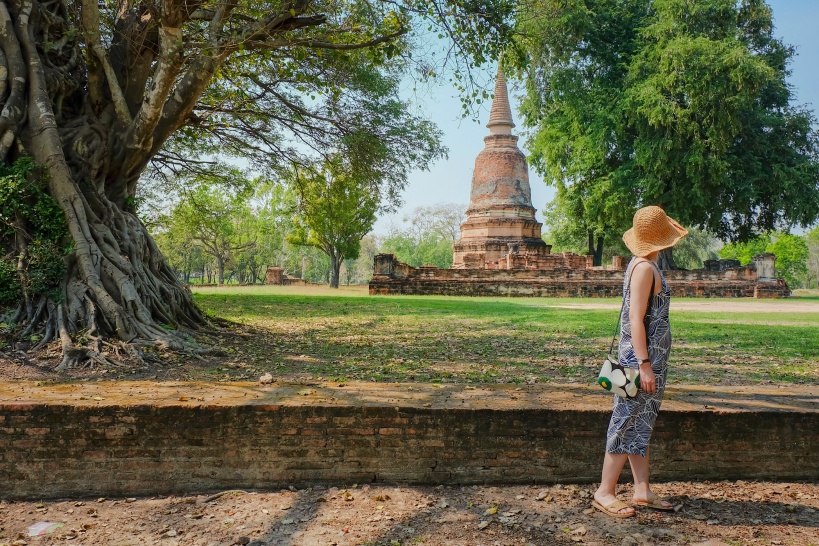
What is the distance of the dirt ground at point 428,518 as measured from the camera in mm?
2846

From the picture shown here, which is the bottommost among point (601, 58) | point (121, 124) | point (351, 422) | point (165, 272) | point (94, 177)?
point (351, 422)

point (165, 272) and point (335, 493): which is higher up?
point (165, 272)

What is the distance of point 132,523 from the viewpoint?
306 centimetres

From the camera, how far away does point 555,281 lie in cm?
2283

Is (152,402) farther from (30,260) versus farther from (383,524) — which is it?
(30,260)

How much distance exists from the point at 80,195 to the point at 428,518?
248 inches

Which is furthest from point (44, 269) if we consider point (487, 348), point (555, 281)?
point (555, 281)

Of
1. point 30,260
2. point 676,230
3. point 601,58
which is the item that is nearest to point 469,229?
point 601,58

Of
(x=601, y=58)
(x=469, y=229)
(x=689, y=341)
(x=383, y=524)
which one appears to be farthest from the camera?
(x=469, y=229)

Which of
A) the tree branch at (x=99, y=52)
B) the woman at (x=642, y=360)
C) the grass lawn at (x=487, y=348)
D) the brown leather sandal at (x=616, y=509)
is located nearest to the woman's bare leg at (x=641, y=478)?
the woman at (x=642, y=360)

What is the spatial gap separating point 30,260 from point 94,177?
1728 mm

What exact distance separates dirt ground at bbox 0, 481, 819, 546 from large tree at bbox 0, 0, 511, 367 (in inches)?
123

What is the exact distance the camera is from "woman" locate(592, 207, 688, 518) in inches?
119

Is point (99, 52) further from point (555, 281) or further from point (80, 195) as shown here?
point (555, 281)
